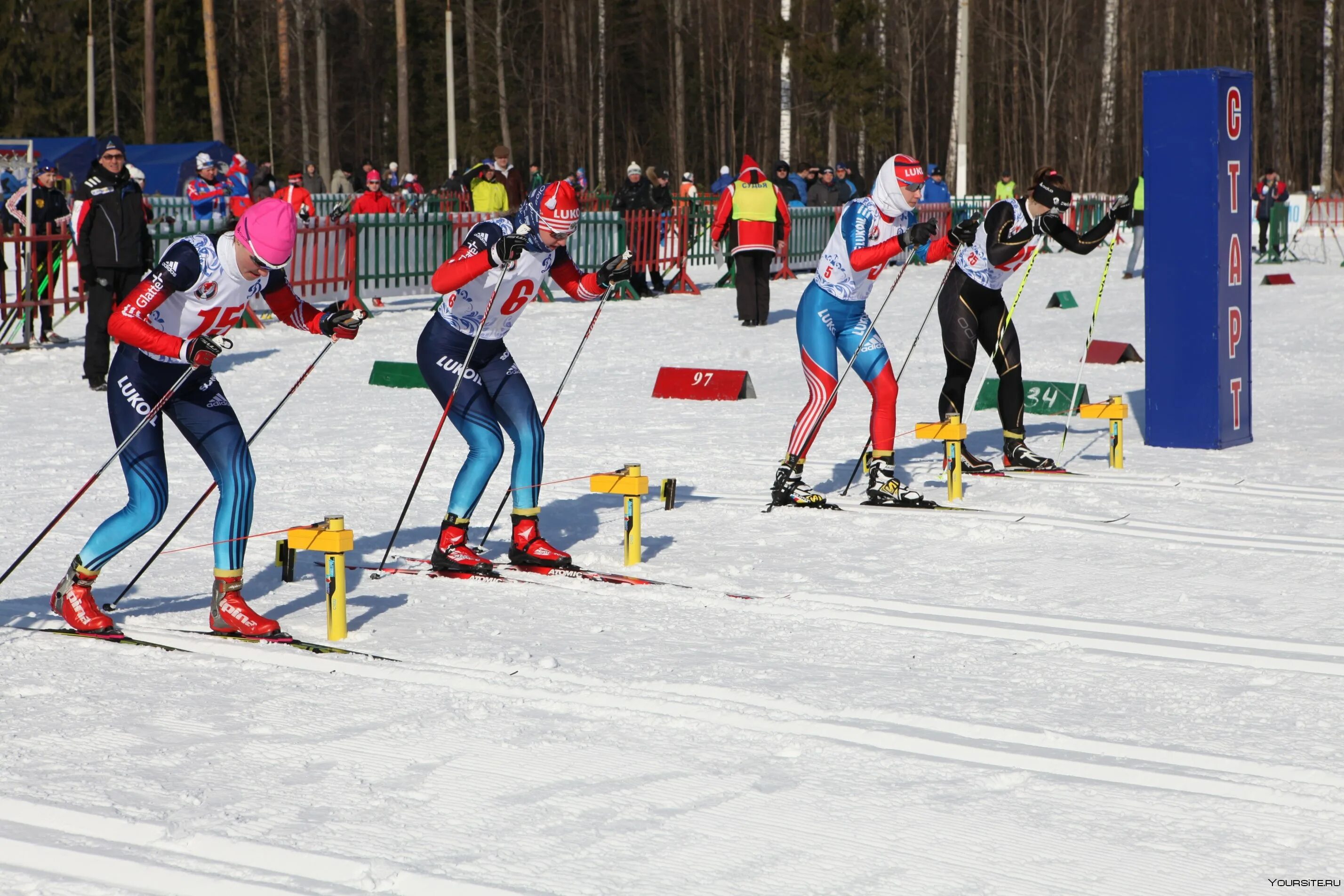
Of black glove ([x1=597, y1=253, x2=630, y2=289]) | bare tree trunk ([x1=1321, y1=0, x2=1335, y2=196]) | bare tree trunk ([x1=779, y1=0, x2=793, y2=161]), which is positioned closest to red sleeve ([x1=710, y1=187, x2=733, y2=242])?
black glove ([x1=597, y1=253, x2=630, y2=289])

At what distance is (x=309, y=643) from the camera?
5.64 metres

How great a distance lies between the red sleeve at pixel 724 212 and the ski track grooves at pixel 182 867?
1505cm

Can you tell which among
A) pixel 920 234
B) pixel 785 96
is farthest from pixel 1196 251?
pixel 785 96

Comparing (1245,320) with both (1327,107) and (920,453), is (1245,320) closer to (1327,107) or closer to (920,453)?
(920,453)

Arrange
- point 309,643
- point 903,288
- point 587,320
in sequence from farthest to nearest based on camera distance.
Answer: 1. point 903,288
2. point 587,320
3. point 309,643

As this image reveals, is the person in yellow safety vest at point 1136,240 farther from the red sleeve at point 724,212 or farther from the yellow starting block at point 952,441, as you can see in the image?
the yellow starting block at point 952,441

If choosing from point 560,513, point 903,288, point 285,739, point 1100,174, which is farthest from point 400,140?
point 285,739

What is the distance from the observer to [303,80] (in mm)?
57562

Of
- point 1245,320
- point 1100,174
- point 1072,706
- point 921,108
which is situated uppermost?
point 921,108

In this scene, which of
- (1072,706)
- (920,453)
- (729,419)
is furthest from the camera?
(729,419)

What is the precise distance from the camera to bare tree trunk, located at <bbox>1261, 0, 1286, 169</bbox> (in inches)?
2004

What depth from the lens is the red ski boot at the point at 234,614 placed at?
5.68 m

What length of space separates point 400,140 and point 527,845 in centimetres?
4327

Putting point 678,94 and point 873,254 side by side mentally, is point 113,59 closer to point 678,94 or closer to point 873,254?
point 678,94
